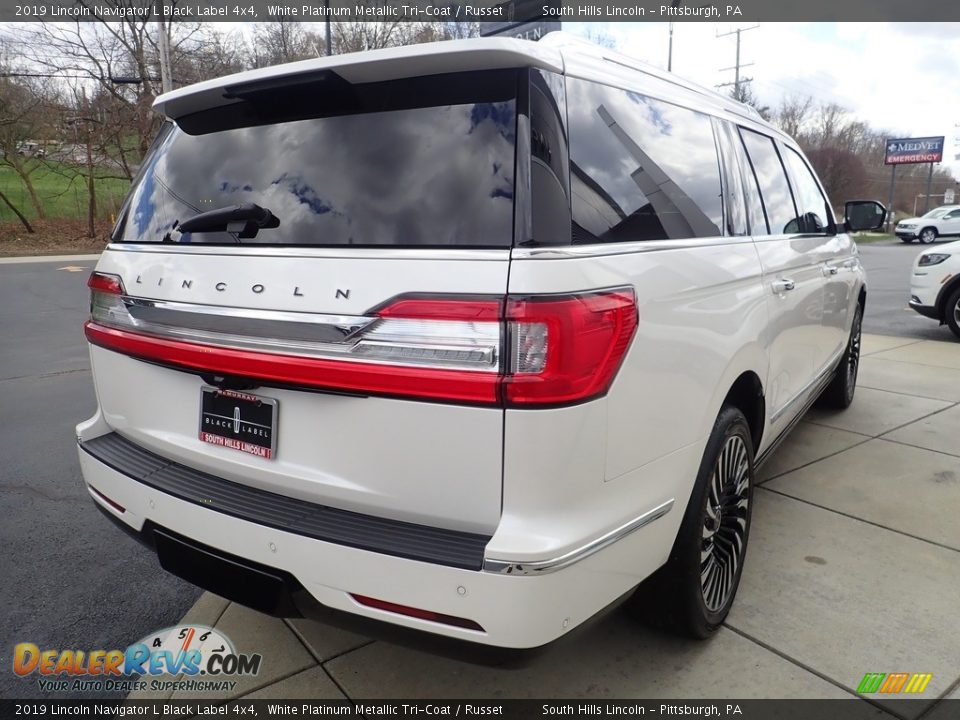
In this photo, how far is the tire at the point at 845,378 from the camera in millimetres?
5258

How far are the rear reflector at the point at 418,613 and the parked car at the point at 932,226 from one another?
4024cm

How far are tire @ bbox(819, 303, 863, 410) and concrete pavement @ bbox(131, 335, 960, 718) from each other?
1410mm

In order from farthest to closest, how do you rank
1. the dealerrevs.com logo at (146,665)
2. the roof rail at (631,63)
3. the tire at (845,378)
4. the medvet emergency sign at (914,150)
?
the medvet emergency sign at (914,150) < the tire at (845,378) < the dealerrevs.com logo at (146,665) < the roof rail at (631,63)

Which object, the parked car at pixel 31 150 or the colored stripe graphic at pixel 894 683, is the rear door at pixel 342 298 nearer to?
the colored stripe graphic at pixel 894 683

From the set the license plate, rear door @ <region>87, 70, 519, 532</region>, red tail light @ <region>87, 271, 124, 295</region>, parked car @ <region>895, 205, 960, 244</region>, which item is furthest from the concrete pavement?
parked car @ <region>895, 205, 960, 244</region>

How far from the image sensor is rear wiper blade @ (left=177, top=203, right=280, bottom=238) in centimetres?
198

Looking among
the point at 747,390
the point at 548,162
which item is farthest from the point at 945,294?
the point at 548,162

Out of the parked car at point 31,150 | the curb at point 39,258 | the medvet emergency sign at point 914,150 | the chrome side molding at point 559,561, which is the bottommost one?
the curb at point 39,258

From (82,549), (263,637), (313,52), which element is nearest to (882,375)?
(263,637)

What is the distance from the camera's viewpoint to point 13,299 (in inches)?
489

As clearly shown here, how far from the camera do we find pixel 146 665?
2525 mm

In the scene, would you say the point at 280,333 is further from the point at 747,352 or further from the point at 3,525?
the point at 3,525

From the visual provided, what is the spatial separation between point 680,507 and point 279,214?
1464 mm

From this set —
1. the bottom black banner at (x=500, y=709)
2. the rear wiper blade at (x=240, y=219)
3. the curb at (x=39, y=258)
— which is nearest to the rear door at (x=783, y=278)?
the bottom black banner at (x=500, y=709)
